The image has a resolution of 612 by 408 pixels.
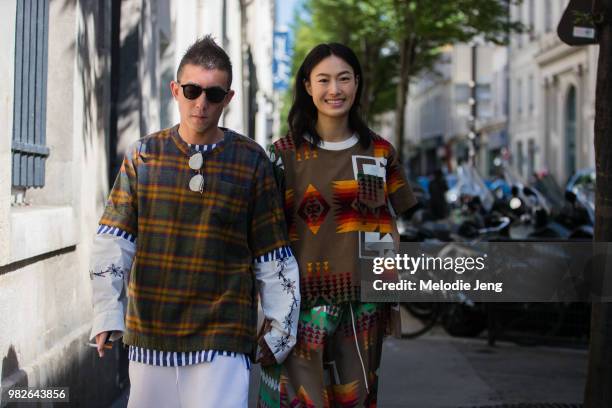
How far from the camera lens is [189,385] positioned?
322 centimetres

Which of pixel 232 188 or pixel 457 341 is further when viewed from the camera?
pixel 457 341

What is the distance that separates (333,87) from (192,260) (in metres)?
0.93

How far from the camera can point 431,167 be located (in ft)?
299

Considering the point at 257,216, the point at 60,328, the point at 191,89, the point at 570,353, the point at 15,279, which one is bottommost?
the point at 570,353

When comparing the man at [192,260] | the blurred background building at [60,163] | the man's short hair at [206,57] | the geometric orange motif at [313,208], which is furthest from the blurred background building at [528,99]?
the man at [192,260]

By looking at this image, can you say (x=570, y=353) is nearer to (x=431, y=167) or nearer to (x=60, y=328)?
(x=60, y=328)

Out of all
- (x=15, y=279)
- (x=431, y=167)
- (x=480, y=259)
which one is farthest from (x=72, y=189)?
(x=431, y=167)

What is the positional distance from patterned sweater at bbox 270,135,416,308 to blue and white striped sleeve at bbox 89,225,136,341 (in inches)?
25.9

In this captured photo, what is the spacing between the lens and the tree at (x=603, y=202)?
17.3ft

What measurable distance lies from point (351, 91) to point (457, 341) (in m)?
6.13

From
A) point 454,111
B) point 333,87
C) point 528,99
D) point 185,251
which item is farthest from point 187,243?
point 454,111

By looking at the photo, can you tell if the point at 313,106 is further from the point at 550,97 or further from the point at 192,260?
the point at 550,97

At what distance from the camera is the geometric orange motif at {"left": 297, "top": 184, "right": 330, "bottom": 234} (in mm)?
3582

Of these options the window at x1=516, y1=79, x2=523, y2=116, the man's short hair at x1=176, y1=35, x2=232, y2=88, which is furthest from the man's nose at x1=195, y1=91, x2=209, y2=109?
the window at x1=516, y1=79, x2=523, y2=116
